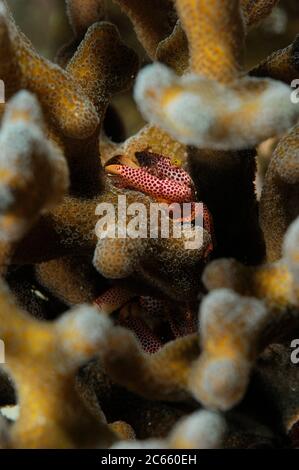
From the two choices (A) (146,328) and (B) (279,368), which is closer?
(B) (279,368)

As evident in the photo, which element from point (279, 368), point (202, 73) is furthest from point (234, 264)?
point (279, 368)

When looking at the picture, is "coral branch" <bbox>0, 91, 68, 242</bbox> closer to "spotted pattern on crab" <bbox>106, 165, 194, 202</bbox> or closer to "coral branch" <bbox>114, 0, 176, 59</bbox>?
"spotted pattern on crab" <bbox>106, 165, 194, 202</bbox>

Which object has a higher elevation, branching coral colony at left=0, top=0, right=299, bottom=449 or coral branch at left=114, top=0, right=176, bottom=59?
coral branch at left=114, top=0, right=176, bottom=59

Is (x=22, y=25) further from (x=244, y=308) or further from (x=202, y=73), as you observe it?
(x=244, y=308)

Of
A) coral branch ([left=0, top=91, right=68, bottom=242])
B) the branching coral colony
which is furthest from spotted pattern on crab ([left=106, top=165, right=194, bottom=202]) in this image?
coral branch ([left=0, top=91, right=68, bottom=242])

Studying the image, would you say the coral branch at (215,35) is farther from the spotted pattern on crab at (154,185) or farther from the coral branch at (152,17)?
the coral branch at (152,17)

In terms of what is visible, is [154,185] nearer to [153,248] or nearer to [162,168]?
[162,168]

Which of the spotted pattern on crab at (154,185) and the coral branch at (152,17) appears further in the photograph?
the coral branch at (152,17)

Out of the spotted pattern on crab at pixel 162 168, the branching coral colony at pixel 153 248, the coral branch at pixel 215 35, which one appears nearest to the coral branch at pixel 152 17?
the branching coral colony at pixel 153 248

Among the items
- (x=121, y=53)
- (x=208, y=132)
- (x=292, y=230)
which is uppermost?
(x=121, y=53)
